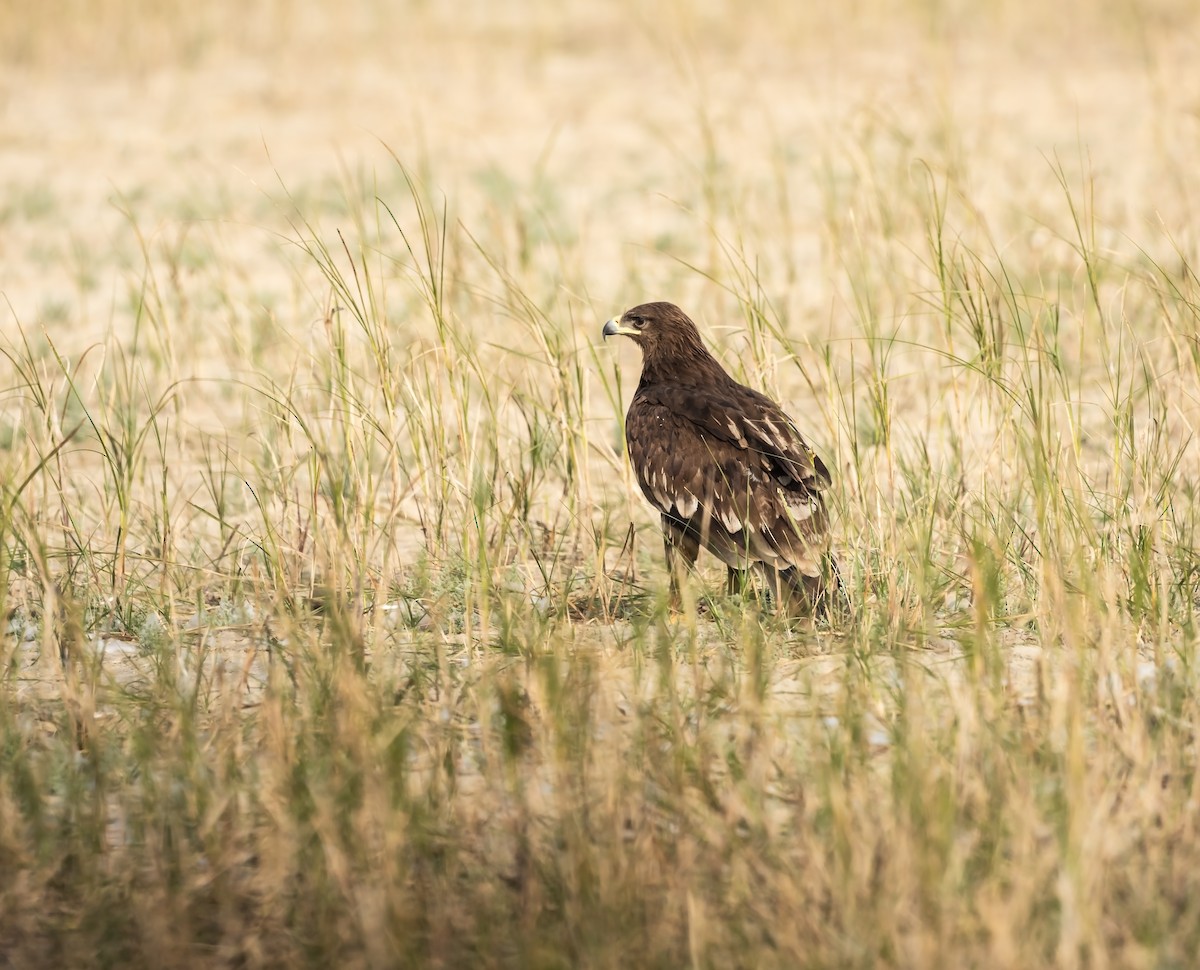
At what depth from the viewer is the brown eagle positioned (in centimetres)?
442

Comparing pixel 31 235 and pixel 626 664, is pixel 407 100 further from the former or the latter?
pixel 626 664

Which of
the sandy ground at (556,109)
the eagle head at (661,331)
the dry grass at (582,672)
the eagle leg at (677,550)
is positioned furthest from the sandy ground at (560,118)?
the eagle leg at (677,550)

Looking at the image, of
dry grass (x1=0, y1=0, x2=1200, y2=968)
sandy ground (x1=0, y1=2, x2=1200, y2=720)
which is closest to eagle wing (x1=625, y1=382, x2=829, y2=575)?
dry grass (x1=0, y1=0, x2=1200, y2=968)

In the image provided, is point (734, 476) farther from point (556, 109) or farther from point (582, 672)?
point (556, 109)

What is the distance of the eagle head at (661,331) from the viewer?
17.0 feet

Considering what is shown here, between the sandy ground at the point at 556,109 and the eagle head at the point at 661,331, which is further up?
the sandy ground at the point at 556,109

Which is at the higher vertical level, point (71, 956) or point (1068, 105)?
point (1068, 105)

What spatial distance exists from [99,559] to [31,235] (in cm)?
609

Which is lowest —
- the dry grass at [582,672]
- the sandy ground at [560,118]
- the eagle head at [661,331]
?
the dry grass at [582,672]

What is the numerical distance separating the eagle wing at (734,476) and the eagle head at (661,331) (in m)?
0.31

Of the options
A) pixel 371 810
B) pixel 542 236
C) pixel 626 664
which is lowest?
pixel 371 810

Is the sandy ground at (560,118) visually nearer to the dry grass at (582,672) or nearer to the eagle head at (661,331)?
the dry grass at (582,672)

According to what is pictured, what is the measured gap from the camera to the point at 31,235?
10438 mm

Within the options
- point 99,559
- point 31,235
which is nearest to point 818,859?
point 99,559
